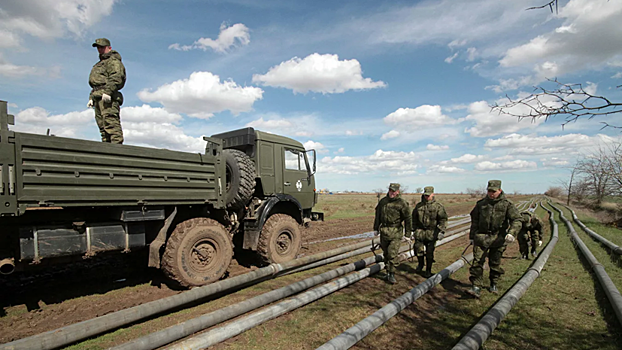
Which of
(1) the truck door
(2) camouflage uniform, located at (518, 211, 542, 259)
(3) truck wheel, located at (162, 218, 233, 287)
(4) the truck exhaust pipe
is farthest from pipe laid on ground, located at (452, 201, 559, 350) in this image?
(4) the truck exhaust pipe

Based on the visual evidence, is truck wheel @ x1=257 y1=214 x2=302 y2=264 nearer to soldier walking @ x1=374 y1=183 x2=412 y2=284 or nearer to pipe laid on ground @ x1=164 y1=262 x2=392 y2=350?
pipe laid on ground @ x1=164 y1=262 x2=392 y2=350

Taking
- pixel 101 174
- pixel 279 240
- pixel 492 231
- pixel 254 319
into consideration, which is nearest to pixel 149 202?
pixel 101 174

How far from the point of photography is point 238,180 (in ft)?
21.7

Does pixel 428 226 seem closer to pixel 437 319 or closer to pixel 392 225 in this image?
pixel 392 225

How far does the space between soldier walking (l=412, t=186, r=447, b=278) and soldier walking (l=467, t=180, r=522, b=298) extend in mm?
974

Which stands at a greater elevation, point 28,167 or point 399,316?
point 28,167

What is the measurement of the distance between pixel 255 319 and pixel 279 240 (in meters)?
3.27

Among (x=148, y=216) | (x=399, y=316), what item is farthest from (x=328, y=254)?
(x=148, y=216)

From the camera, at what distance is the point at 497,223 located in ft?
18.6

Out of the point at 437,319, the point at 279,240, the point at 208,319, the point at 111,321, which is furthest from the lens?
the point at 279,240

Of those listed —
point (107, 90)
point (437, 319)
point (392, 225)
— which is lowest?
point (437, 319)

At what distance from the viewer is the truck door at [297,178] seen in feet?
26.6

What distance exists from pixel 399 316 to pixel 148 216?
4.04 metres

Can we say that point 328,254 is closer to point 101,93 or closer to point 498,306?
point 498,306
